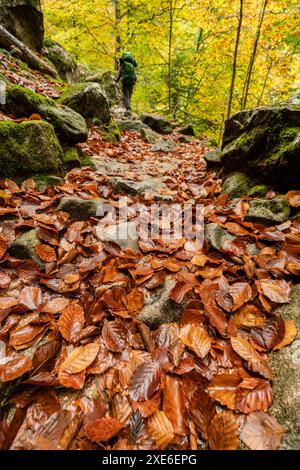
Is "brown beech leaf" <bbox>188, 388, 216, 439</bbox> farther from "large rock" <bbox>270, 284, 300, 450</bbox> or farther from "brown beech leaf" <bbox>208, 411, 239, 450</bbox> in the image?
"large rock" <bbox>270, 284, 300, 450</bbox>

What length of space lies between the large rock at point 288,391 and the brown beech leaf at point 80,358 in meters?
0.92

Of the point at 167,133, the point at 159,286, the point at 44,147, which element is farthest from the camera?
the point at 167,133

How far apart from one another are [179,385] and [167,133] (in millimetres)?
8870

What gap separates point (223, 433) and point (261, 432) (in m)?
0.17

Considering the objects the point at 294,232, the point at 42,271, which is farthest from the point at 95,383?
the point at 294,232

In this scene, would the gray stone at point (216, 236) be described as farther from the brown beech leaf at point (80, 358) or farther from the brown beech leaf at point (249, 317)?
the brown beech leaf at point (80, 358)

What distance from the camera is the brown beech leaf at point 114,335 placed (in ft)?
4.51

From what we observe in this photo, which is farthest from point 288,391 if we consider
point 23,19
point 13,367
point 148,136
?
point 23,19

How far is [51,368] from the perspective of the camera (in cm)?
128

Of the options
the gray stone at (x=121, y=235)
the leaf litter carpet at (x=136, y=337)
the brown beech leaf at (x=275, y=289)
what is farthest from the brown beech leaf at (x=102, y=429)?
the gray stone at (x=121, y=235)

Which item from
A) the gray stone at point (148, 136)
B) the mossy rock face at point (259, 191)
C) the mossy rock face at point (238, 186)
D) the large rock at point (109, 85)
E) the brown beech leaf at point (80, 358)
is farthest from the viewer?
the large rock at point (109, 85)

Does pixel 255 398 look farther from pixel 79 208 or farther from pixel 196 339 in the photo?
pixel 79 208

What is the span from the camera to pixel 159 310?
62.3 inches

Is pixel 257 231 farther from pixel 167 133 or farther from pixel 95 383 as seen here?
pixel 167 133
